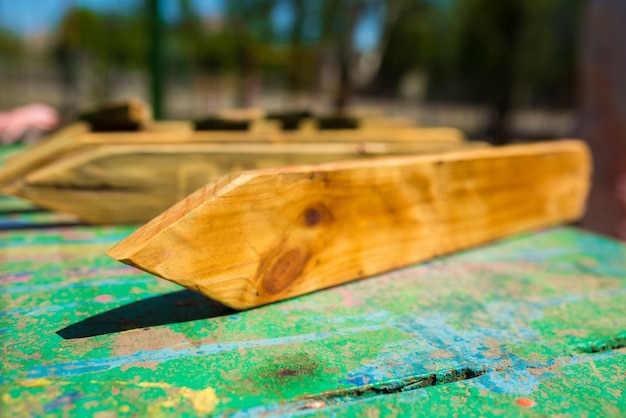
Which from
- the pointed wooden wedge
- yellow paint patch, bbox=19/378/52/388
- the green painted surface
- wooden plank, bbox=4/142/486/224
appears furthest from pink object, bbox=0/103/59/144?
yellow paint patch, bbox=19/378/52/388

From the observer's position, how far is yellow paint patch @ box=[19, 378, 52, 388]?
1043 mm

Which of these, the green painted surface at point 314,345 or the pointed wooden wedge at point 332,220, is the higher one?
the pointed wooden wedge at point 332,220

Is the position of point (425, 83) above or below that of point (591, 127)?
above

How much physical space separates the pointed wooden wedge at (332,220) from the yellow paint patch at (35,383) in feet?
0.86

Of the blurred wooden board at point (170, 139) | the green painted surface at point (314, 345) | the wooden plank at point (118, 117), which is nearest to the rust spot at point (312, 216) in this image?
the green painted surface at point (314, 345)

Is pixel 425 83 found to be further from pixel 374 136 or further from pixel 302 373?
pixel 302 373

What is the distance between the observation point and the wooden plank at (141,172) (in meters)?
1.99

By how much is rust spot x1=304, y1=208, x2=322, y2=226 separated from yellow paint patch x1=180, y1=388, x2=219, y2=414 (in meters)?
0.58

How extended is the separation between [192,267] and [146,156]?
0.93 m

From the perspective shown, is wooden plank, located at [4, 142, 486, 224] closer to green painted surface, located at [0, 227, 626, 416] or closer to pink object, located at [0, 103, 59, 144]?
green painted surface, located at [0, 227, 626, 416]

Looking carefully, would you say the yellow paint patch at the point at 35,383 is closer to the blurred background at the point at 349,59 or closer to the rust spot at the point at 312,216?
the rust spot at the point at 312,216

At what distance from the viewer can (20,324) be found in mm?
1299

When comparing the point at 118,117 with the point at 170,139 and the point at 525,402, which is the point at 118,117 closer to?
the point at 170,139

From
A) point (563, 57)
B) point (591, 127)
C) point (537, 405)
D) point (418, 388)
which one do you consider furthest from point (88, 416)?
point (563, 57)
